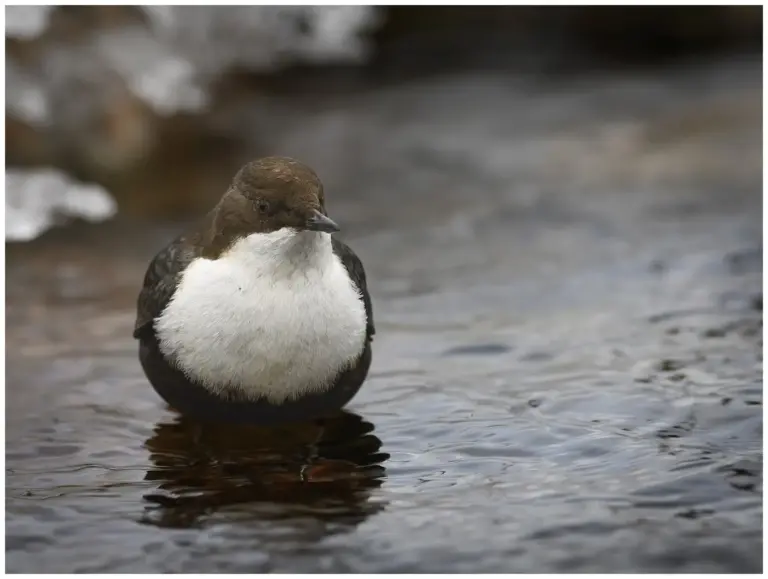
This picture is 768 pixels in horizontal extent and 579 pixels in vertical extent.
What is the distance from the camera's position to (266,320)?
406cm

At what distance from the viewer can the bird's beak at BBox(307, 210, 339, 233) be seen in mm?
3876

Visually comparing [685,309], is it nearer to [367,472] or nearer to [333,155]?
[367,472]

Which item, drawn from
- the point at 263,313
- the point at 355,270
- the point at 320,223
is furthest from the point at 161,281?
the point at 320,223

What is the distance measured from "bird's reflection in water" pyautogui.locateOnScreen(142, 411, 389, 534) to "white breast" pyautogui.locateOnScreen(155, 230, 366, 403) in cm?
27

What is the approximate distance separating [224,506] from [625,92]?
6974 mm

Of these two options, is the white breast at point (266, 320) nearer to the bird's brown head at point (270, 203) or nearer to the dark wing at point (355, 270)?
the bird's brown head at point (270, 203)

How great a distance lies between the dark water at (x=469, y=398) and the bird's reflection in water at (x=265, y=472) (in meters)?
0.01

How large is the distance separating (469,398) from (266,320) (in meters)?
1.05

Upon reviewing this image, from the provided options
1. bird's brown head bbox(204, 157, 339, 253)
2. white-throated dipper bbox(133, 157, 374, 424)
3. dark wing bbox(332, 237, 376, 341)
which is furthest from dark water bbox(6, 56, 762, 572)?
bird's brown head bbox(204, 157, 339, 253)

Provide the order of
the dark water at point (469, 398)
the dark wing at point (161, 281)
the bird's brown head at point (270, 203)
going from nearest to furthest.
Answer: the dark water at point (469, 398)
the bird's brown head at point (270, 203)
the dark wing at point (161, 281)

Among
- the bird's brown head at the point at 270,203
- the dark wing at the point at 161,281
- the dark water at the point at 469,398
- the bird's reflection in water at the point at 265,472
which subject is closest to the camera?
the dark water at the point at 469,398

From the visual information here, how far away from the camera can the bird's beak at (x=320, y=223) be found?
388 cm

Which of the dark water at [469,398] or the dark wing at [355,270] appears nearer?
the dark water at [469,398]

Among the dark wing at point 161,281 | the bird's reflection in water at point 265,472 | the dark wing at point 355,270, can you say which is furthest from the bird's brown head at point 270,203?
the bird's reflection in water at point 265,472
